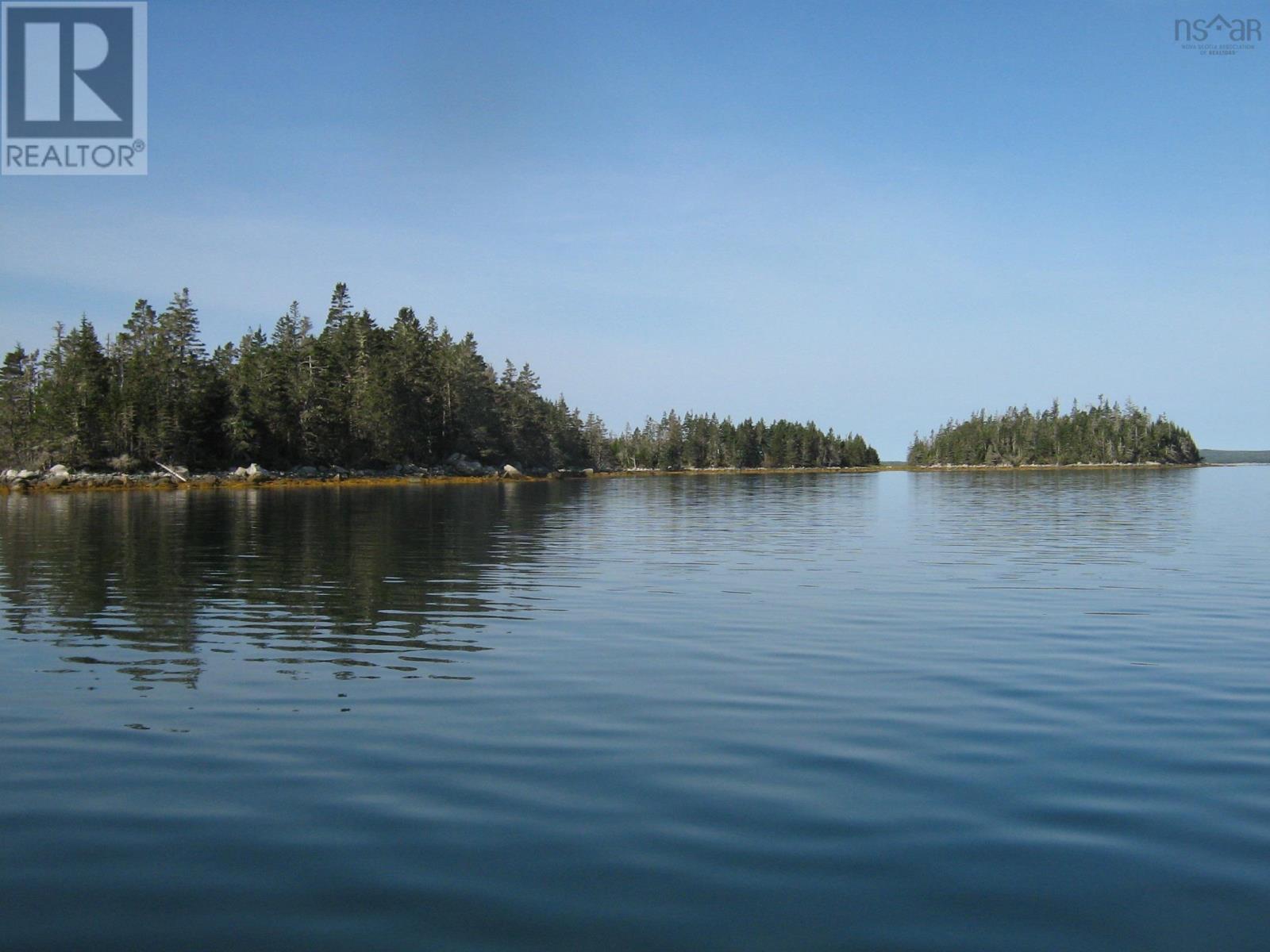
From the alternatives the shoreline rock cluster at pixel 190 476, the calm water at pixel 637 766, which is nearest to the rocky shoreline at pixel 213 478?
the shoreline rock cluster at pixel 190 476

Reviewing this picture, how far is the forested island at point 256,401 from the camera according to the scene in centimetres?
12012

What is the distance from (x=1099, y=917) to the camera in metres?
6.99

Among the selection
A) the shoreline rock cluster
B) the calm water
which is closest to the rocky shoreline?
the shoreline rock cluster

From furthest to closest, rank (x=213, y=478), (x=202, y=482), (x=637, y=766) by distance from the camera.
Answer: (x=213, y=478) → (x=202, y=482) → (x=637, y=766)

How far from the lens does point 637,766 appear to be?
10648 mm

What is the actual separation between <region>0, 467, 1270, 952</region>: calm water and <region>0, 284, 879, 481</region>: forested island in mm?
107266

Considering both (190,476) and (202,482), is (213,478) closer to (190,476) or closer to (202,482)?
Answer: (202,482)

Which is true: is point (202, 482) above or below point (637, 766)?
above

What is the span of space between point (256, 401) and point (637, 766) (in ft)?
434

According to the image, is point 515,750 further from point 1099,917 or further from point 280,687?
point 1099,917

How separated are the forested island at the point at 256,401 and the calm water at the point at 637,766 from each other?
107 metres

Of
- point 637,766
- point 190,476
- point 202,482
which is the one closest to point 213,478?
point 202,482

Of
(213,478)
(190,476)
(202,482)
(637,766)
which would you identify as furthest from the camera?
(190,476)

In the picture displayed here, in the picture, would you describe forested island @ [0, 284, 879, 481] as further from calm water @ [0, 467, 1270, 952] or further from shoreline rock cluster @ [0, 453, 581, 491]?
calm water @ [0, 467, 1270, 952]
